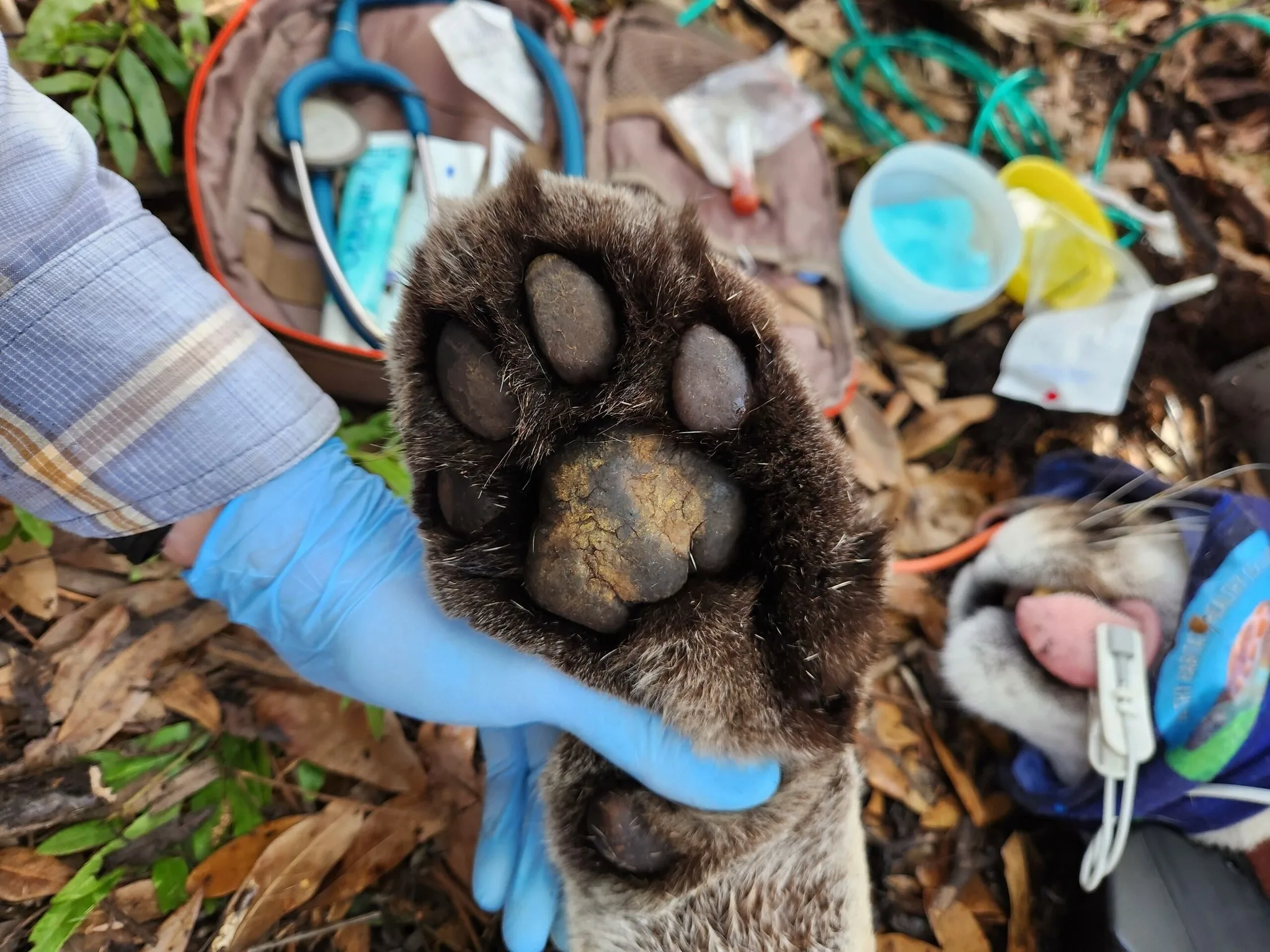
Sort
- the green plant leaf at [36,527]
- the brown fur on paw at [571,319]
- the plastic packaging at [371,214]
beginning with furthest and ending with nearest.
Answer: the plastic packaging at [371,214]
the green plant leaf at [36,527]
the brown fur on paw at [571,319]

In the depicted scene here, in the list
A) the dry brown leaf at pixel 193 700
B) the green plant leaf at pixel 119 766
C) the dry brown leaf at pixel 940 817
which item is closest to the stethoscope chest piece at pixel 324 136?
the dry brown leaf at pixel 193 700

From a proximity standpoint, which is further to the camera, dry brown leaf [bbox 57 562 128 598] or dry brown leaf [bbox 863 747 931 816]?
dry brown leaf [bbox 863 747 931 816]

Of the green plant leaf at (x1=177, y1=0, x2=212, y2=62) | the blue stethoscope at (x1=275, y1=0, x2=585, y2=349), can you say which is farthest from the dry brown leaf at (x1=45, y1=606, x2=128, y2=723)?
the green plant leaf at (x1=177, y1=0, x2=212, y2=62)

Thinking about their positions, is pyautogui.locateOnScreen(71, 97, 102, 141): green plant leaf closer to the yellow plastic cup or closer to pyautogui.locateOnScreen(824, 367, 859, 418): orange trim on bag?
pyautogui.locateOnScreen(824, 367, 859, 418): orange trim on bag

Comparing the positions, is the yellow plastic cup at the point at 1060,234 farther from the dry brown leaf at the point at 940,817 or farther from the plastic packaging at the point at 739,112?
the dry brown leaf at the point at 940,817

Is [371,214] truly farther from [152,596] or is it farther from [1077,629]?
[1077,629]

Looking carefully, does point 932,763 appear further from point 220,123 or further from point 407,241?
point 220,123
